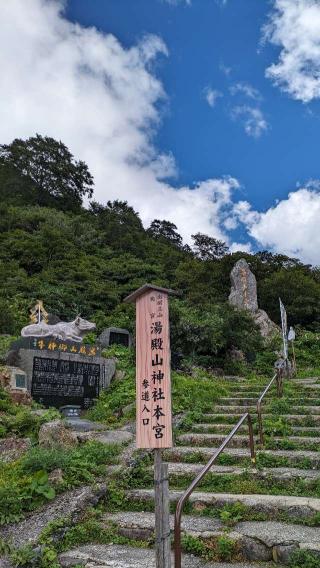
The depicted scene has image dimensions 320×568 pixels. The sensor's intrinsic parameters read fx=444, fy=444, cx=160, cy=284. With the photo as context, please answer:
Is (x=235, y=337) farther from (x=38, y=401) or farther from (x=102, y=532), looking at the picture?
(x=102, y=532)

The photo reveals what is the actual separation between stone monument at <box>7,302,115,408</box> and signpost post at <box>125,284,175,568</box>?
266 inches

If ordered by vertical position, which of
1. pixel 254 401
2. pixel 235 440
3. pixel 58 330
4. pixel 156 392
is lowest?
pixel 235 440

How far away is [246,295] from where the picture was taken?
23469 mm

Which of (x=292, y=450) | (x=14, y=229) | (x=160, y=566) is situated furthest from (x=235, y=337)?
(x=14, y=229)

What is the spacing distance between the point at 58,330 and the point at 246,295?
559 inches

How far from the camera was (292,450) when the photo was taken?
6754 mm

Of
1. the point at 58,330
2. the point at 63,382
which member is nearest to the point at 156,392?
the point at 63,382

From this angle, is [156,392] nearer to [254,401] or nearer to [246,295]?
[254,401]

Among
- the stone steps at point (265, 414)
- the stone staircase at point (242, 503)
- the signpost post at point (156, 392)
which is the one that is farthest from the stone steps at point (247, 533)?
the stone steps at point (265, 414)

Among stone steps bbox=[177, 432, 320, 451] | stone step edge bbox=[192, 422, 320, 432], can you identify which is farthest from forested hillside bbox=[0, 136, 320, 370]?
stone steps bbox=[177, 432, 320, 451]

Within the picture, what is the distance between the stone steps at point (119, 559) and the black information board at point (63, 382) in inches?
232

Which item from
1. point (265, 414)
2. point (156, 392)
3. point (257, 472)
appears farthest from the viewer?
point (265, 414)

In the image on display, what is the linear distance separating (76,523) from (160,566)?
1.73 m

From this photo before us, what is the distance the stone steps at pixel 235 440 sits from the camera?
690cm
